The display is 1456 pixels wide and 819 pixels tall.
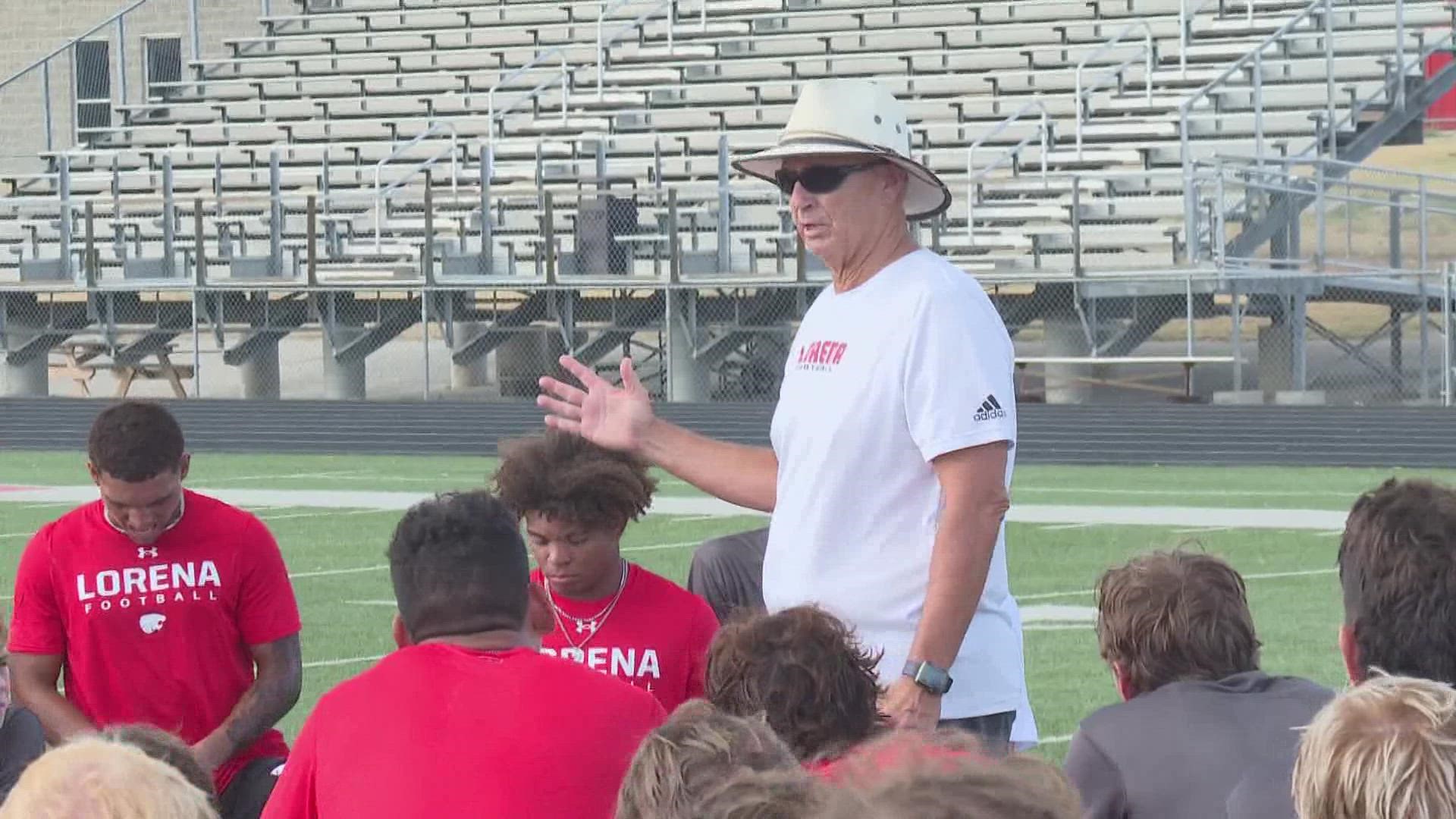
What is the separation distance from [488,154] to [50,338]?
17.5 ft

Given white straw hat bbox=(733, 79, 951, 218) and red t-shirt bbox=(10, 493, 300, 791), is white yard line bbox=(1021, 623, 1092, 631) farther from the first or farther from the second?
white straw hat bbox=(733, 79, 951, 218)

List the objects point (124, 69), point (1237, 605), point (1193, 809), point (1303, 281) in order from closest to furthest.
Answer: point (1193, 809) → point (1237, 605) → point (1303, 281) → point (124, 69)

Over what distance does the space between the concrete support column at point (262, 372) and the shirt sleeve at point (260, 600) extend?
740 inches

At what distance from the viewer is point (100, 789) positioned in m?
2.45

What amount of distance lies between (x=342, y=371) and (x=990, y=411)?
19.7 metres

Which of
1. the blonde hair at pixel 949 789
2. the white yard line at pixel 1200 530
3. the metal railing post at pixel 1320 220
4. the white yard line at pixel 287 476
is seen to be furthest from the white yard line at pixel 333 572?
the metal railing post at pixel 1320 220

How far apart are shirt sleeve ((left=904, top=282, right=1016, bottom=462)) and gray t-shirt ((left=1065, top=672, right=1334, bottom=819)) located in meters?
0.52

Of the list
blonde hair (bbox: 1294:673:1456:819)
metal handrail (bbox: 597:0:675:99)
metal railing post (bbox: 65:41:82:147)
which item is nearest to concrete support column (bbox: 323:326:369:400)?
metal handrail (bbox: 597:0:675:99)

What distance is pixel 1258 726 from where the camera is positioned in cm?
377

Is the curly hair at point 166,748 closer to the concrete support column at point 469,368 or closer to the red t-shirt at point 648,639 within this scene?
the red t-shirt at point 648,639

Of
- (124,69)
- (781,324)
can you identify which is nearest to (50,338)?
(124,69)

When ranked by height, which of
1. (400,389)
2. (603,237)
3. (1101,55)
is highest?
(1101,55)

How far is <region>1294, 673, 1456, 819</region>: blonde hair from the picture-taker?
243cm

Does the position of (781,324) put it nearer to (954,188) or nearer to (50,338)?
(954,188)
